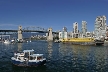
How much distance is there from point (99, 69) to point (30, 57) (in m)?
19.8

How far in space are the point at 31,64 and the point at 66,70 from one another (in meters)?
10.0

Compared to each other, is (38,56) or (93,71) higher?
(38,56)

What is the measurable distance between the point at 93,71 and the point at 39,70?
14.1 meters

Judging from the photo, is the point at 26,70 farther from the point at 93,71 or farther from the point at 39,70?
the point at 93,71

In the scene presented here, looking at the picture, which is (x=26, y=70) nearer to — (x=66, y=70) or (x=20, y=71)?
(x=20, y=71)

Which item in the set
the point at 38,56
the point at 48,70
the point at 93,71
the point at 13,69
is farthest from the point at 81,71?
the point at 13,69

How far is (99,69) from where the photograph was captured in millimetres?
56188

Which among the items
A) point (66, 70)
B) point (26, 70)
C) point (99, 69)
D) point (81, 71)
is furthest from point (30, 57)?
point (99, 69)

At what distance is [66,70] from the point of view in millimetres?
54344

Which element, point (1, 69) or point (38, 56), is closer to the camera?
point (1, 69)

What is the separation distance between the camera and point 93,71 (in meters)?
53.6

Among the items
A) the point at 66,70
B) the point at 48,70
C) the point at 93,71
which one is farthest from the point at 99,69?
the point at 48,70

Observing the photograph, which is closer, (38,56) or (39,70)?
(39,70)

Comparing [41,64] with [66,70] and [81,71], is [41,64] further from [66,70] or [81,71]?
[81,71]
